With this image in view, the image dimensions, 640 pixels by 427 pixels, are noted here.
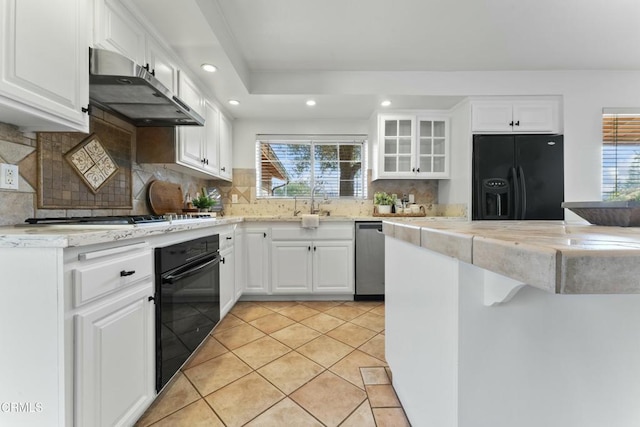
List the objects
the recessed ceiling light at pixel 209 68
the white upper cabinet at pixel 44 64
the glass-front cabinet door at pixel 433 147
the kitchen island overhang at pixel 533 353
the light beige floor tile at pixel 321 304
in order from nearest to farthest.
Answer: the kitchen island overhang at pixel 533 353
the white upper cabinet at pixel 44 64
the recessed ceiling light at pixel 209 68
the light beige floor tile at pixel 321 304
the glass-front cabinet door at pixel 433 147

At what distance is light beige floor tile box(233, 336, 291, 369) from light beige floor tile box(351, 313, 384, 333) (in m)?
0.72

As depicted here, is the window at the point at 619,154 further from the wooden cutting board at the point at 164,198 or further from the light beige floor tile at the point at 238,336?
the wooden cutting board at the point at 164,198

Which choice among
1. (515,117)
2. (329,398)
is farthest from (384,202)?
(329,398)

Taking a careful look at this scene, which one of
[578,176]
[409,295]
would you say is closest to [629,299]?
[409,295]

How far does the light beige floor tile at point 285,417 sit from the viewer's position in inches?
47.8

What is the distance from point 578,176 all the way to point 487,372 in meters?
3.11

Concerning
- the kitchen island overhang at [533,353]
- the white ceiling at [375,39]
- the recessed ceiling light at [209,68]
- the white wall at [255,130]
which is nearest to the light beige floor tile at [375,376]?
the kitchen island overhang at [533,353]

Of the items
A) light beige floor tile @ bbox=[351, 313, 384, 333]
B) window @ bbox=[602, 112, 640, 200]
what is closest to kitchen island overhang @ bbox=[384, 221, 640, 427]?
light beige floor tile @ bbox=[351, 313, 384, 333]

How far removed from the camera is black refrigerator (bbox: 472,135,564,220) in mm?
2660

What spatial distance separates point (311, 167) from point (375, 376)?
8.08 ft

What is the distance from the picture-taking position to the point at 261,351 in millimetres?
1822

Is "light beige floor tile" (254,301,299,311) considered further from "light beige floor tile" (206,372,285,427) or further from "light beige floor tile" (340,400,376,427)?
"light beige floor tile" (340,400,376,427)

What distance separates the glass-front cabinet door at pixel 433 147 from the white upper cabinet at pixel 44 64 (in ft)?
9.48

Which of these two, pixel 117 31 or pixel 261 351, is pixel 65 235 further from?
pixel 261 351
